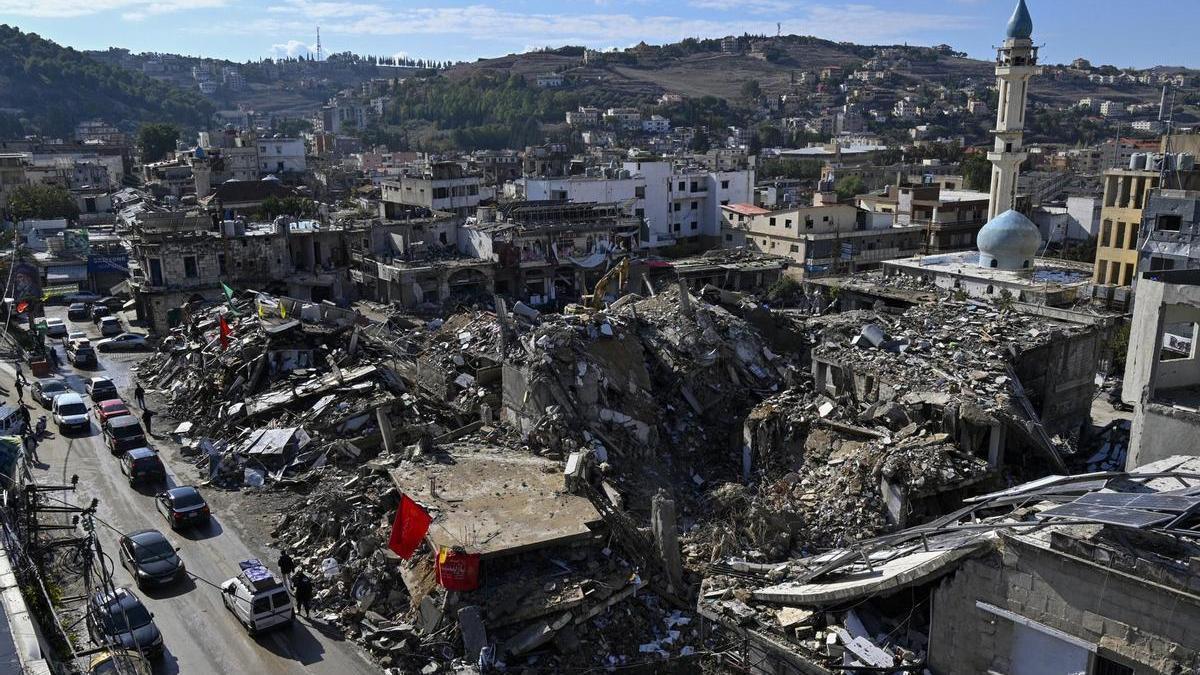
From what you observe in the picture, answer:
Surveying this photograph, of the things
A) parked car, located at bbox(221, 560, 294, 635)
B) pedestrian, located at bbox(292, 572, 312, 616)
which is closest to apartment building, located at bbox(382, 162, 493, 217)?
pedestrian, located at bbox(292, 572, 312, 616)

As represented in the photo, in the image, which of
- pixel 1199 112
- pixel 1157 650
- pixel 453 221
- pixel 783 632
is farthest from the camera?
pixel 1199 112

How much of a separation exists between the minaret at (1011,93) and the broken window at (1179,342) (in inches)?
861

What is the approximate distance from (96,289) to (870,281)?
1496 inches

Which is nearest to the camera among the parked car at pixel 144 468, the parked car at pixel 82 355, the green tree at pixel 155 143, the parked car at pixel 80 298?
the parked car at pixel 144 468

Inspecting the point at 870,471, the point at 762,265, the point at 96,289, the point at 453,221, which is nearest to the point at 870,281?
the point at 762,265

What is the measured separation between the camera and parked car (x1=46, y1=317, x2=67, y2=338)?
35.3m

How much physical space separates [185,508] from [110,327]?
21.8 meters

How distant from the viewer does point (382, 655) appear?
13.5 m

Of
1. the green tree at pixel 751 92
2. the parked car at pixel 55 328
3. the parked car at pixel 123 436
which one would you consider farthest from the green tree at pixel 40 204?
the green tree at pixel 751 92

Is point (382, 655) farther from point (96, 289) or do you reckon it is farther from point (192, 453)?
point (96, 289)

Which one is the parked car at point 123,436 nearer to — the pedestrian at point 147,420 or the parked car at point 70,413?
the pedestrian at point 147,420

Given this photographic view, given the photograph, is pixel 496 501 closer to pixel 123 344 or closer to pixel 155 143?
pixel 123 344

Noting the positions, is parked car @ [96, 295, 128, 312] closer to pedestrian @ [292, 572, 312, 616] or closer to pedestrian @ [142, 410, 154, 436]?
pedestrian @ [142, 410, 154, 436]

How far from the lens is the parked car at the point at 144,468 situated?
19.9 meters
